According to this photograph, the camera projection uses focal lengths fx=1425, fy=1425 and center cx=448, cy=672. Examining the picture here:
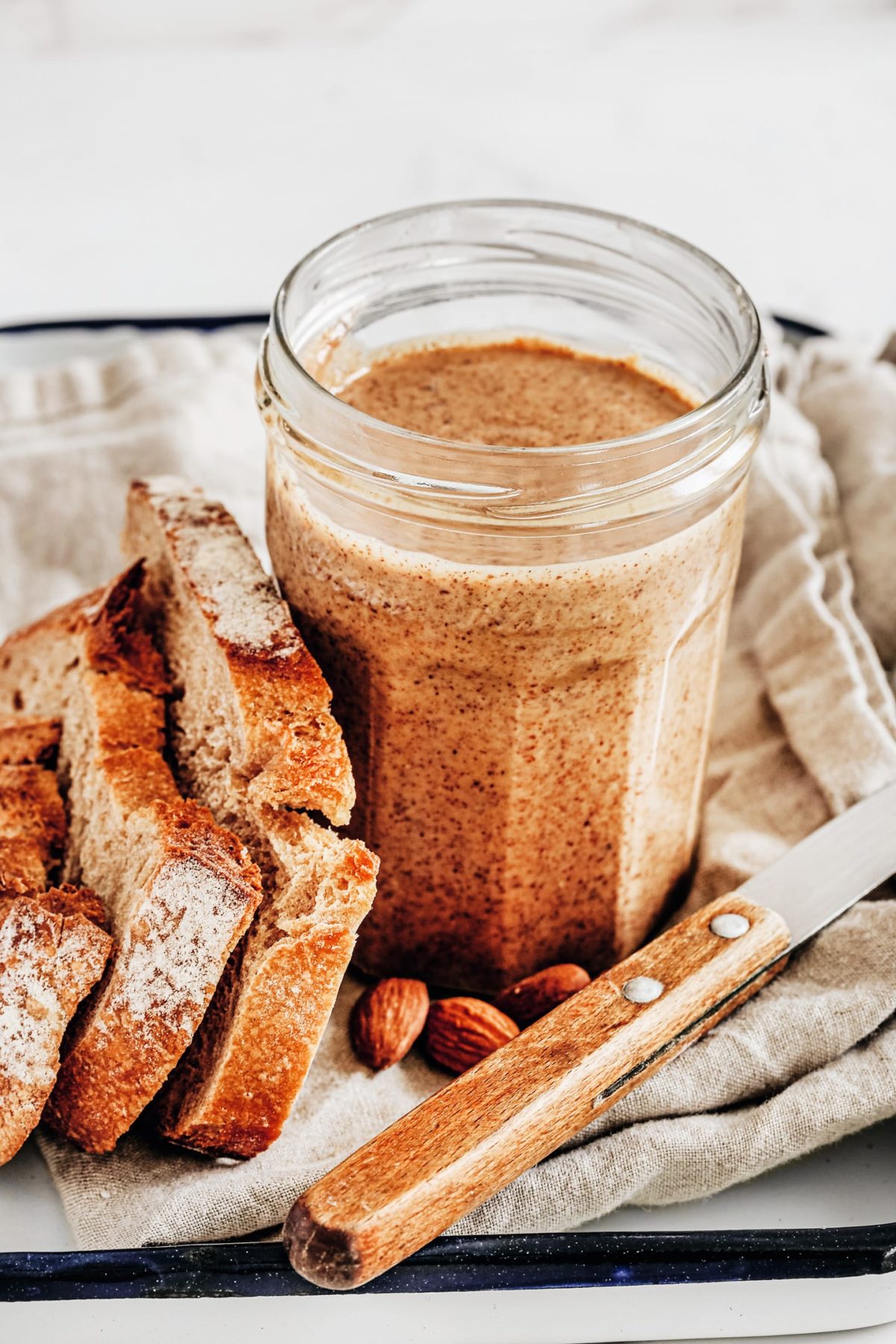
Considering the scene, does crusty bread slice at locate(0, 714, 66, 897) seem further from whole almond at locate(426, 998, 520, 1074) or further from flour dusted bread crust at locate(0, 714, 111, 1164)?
whole almond at locate(426, 998, 520, 1074)

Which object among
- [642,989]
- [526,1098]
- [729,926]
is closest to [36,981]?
[526,1098]

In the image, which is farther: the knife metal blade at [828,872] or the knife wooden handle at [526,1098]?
the knife metal blade at [828,872]

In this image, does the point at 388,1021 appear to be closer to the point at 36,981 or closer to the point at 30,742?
the point at 36,981

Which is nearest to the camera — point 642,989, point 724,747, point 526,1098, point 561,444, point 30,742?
point 526,1098

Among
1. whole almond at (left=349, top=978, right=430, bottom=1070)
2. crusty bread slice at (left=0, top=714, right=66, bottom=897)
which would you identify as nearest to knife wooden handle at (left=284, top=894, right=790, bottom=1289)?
whole almond at (left=349, top=978, right=430, bottom=1070)

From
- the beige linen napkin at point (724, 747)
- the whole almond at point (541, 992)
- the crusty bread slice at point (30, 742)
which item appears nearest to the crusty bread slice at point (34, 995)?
the beige linen napkin at point (724, 747)

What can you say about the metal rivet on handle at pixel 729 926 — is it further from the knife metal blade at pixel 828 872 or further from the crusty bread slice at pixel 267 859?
the crusty bread slice at pixel 267 859

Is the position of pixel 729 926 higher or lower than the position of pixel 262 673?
lower

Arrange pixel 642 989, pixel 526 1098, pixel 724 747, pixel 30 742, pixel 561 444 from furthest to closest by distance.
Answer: pixel 724 747 < pixel 30 742 < pixel 561 444 < pixel 642 989 < pixel 526 1098
